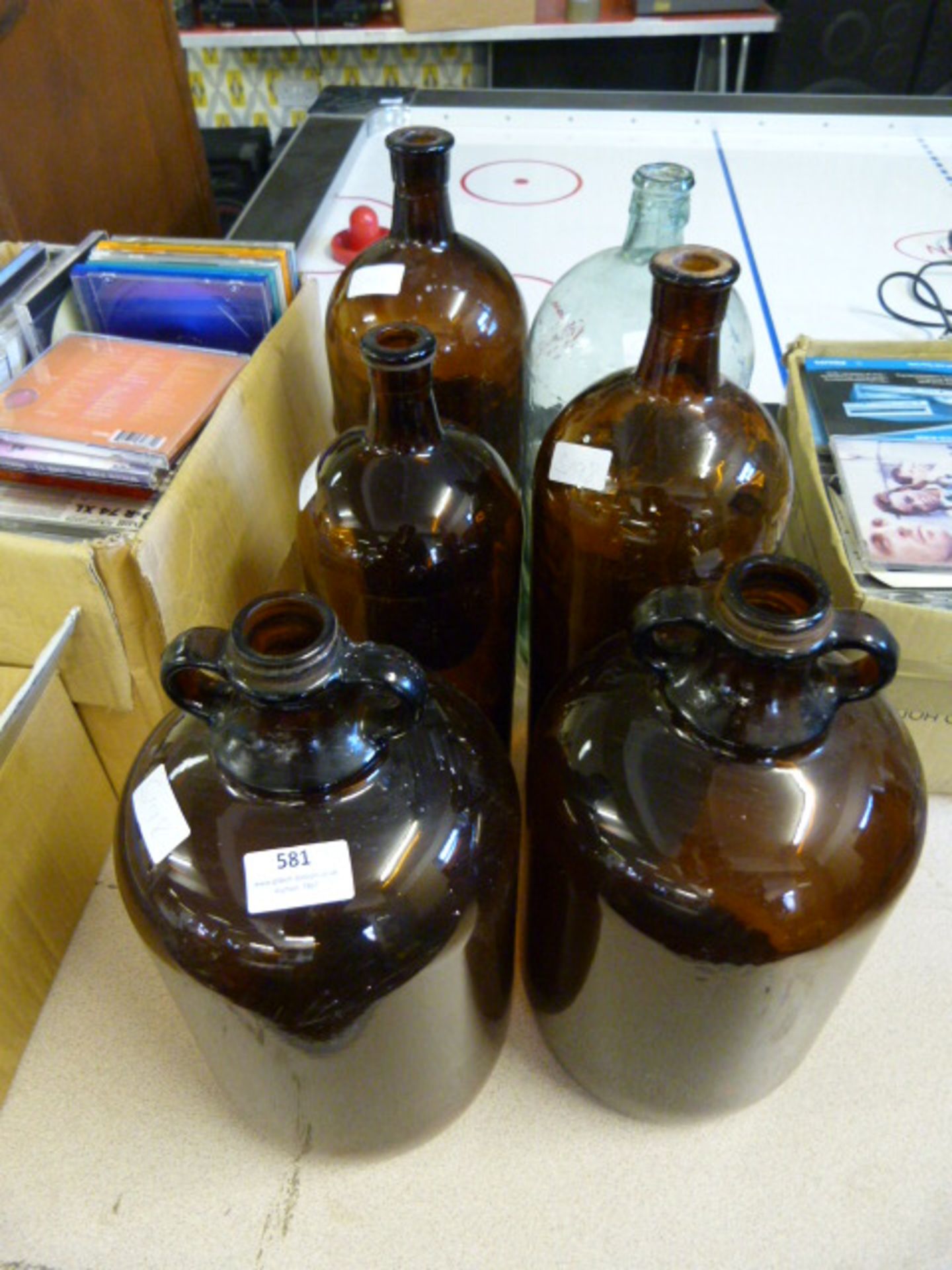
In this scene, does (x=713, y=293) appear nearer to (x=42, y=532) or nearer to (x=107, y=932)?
(x=42, y=532)

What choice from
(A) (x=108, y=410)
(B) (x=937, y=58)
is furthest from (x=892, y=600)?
(B) (x=937, y=58)

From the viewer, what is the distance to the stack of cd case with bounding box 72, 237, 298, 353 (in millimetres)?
803

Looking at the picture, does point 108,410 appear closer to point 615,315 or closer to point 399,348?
point 399,348

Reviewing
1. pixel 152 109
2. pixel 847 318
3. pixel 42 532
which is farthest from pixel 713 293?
pixel 152 109

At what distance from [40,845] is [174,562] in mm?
223

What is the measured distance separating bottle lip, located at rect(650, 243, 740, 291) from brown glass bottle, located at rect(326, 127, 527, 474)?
9.0 inches

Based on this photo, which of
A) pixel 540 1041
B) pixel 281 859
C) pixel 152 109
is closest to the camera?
pixel 281 859

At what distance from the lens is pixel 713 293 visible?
20.7 inches

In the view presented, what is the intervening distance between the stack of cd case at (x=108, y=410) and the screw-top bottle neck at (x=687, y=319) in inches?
13.0

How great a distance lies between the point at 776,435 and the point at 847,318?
0.70m

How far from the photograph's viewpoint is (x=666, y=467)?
0.60 m

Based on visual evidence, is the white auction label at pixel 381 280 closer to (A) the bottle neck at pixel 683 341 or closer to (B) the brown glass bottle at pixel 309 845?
(A) the bottle neck at pixel 683 341

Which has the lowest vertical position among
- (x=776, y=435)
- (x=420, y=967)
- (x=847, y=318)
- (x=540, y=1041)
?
(x=540, y=1041)

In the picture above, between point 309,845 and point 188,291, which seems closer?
point 309,845
